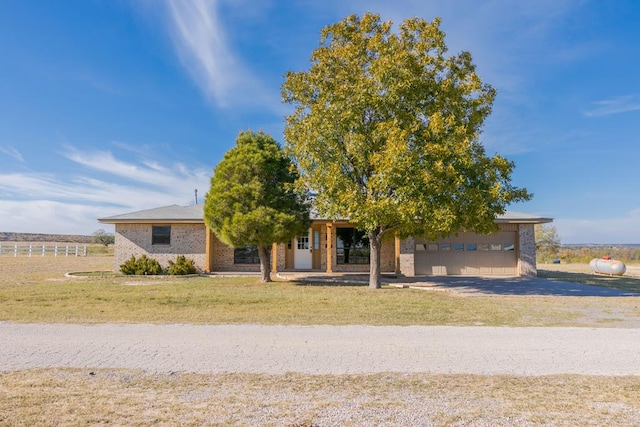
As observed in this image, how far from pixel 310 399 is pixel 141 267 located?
58.0 feet

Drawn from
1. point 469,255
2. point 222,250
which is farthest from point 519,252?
point 222,250

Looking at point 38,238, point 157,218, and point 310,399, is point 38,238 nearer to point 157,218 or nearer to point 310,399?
point 157,218

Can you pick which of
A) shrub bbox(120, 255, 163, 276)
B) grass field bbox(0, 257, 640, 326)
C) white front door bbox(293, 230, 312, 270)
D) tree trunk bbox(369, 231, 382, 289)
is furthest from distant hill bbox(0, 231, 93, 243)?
tree trunk bbox(369, 231, 382, 289)

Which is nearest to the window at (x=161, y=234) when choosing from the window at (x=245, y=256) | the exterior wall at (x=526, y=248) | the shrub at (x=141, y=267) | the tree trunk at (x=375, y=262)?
the shrub at (x=141, y=267)

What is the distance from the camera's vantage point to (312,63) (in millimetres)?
15852

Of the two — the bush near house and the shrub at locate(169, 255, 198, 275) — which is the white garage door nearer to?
Result: the shrub at locate(169, 255, 198, 275)

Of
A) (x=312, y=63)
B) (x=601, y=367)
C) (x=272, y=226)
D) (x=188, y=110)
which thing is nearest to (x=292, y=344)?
(x=601, y=367)

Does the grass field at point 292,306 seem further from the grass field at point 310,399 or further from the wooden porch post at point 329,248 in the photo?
the wooden porch post at point 329,248

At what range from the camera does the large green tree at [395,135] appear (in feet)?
42.4

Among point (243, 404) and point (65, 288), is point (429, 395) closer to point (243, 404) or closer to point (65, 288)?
point (243, 404)

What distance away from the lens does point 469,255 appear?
71.4 feet

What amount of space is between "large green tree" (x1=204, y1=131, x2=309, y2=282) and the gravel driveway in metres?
8.15

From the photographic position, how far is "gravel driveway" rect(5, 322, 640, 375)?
5.47 m

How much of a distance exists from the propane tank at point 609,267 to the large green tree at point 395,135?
12.7 meters
